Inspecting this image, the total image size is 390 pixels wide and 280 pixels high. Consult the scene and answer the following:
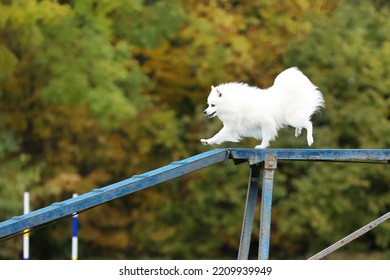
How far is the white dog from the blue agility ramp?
9.3 inches

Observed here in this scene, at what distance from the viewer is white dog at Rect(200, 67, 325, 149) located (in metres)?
10.0

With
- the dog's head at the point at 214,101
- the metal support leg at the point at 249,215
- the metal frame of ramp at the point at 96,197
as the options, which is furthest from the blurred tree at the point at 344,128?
the metal frame of ramp at the point at 96,197

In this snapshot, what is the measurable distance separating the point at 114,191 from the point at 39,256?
13.4 m

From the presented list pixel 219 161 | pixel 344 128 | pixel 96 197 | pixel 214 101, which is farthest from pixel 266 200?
pixel 344 128

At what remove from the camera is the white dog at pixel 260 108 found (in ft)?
32.8

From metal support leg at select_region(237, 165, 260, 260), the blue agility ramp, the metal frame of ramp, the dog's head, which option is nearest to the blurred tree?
metal support leg at select_region(237, 165, 260, 260)

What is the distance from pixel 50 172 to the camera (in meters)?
22.4

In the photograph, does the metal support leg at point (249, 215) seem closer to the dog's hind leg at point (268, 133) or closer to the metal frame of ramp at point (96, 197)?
the dog's hind leg at point (268, 133)

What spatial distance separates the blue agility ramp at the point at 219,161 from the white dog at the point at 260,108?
237mm

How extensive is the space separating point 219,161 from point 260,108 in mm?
607

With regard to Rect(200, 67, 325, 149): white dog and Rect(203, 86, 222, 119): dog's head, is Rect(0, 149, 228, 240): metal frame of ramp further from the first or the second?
Rect(203, 86, 222, 119): dog's head

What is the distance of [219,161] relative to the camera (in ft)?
31.8
